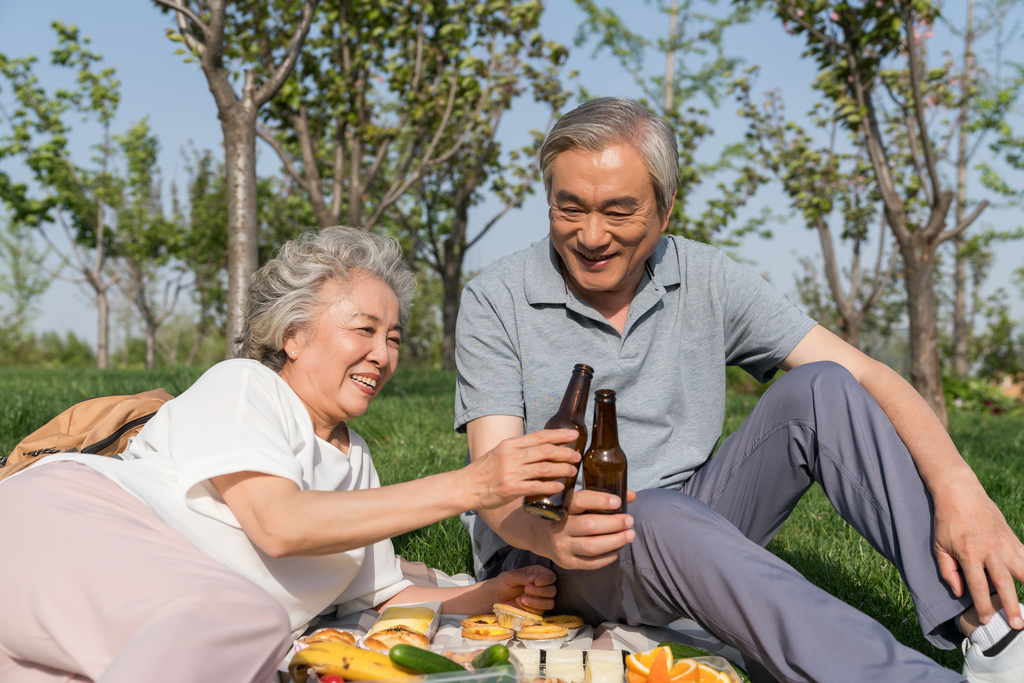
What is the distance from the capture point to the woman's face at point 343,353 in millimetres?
2348

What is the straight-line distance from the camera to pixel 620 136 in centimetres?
242

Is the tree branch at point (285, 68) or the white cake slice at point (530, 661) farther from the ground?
the tree branch at point (285, 68)

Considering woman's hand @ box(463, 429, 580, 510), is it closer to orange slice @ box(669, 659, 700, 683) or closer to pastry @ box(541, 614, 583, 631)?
orange slice @ box(669, 659, 700, 683)

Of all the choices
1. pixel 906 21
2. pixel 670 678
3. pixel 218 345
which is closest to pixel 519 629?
pixel 670 678

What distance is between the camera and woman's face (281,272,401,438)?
2348 mm

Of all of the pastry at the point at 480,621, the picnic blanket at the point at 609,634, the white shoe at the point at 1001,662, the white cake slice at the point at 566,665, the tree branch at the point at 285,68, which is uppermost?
the tree branch at the point at 285,68

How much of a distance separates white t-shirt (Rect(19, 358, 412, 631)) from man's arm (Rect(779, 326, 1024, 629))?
5.67 feet

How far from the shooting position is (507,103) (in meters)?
11.8

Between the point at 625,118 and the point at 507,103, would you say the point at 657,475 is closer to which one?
the point at 625,118

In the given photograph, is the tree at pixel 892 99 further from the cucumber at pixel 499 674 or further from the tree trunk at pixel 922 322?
the cucumber at pixel 499 674

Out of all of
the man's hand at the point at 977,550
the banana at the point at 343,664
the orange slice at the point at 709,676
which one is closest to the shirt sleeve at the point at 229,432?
the banana at the point at 343,664

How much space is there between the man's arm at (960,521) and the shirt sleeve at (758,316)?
479mm

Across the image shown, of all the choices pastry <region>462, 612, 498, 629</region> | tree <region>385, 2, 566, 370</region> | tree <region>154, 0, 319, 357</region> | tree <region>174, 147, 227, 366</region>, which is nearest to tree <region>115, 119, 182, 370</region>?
Result: tree <region>174, 147, 227, 366</region>

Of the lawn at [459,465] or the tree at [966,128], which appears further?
the tree at [966,128]
